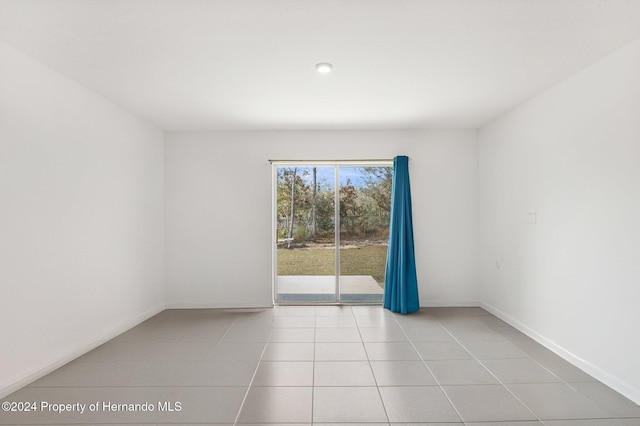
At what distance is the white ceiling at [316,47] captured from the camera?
80.1 inches

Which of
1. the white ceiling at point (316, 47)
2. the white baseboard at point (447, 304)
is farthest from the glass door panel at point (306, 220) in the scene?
the white ceiling at point (316, 47)

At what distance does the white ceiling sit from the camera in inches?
80.1

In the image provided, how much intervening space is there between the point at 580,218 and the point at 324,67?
246 centimetres

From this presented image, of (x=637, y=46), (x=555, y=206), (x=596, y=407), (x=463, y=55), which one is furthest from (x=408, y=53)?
(x=596, y=407)

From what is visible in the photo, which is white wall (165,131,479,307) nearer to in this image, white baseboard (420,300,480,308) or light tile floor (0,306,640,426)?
white baseboard (420,300,480,308)

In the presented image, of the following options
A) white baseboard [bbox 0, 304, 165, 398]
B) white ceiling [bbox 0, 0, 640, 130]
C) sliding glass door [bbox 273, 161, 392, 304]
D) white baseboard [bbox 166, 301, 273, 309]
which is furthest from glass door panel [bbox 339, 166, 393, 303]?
white baseboard [bbox 0, 304, 165, 398]

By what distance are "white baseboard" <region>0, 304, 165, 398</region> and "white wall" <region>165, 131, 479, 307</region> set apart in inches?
26.2

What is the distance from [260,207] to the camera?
491cm

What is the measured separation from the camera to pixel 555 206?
3.26 metres

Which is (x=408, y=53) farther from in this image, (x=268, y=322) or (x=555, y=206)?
(x=268, y=322)

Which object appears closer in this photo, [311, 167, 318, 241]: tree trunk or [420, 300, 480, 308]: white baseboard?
[420, 300, 480, 308]: white baseboard

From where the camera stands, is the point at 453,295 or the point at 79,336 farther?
the point at 453,295

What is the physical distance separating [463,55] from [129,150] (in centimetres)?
359

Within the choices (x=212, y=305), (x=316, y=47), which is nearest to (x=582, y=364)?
(x=316, y=47)
